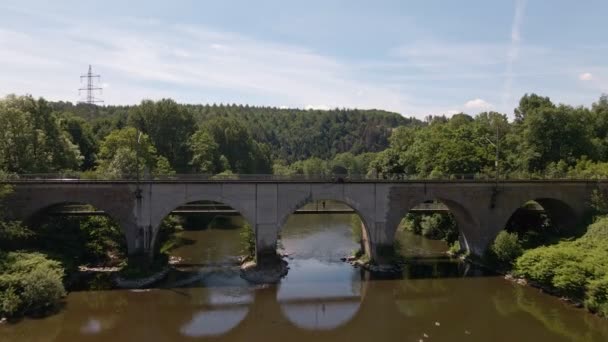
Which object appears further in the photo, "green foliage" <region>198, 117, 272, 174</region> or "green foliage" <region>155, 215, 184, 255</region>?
"green foliage" <region>198, 117, 272, 174</region>

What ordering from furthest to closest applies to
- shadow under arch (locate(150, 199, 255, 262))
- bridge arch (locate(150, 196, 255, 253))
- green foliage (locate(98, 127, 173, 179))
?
green foliage (locate(98, 127, 173, 179)) → shadow under arch (locate(150, 199, 255, 262)) → bridge arch (locate(150, 196, 255, 253))

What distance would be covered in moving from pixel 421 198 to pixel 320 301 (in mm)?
12493

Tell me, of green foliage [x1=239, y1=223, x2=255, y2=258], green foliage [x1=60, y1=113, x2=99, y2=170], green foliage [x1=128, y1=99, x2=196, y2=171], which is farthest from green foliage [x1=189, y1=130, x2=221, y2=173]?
green foliage [x1=239, y1=223, x2=255, y2=258]

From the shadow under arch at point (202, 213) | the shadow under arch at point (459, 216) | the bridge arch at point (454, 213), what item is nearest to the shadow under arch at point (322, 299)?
the bridge arch at point (454, 213)

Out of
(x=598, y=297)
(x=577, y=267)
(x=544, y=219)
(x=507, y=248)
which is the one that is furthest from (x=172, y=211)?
(x=544, y=219)

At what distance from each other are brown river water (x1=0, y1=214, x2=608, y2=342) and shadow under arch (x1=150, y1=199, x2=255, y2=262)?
151 inches

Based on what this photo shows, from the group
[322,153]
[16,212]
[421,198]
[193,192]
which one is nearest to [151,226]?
[193,192]

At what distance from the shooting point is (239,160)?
319 ft

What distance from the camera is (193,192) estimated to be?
119ft

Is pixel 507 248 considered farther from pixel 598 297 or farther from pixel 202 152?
pixel 202 152

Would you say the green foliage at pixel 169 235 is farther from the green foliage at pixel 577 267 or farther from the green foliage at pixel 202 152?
the green foliage at pixel 577 267

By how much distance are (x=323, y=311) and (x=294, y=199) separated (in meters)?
9.63

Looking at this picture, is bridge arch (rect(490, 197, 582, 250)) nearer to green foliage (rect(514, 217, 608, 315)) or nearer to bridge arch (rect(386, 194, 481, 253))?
bridge arch (rect(386, 194, 481, 253))

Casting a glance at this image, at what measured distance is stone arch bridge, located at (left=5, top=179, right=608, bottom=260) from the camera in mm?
35250
